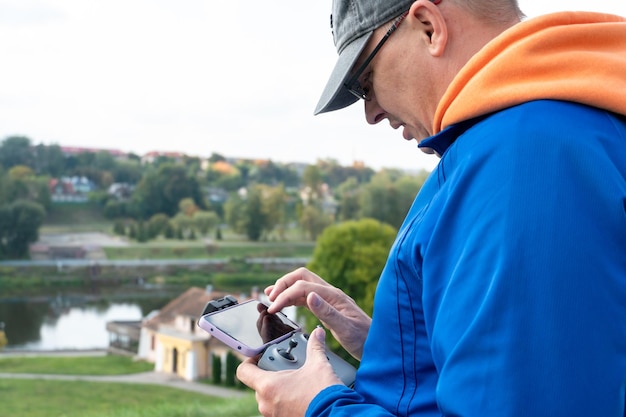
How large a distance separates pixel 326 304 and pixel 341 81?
0.31 metres

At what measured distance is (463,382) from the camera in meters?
0.57

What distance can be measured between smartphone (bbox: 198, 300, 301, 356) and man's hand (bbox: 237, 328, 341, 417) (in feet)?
0.32

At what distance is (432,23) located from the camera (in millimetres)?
714

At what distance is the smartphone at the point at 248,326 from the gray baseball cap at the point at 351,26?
11.3 inches

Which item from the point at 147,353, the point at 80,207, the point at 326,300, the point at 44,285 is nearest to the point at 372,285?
the point at 147,353

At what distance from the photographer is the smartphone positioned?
933 mm

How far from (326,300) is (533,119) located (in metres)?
0.53

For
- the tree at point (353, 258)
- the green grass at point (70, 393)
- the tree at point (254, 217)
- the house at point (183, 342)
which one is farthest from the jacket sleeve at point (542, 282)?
the tree at point (254, 217)

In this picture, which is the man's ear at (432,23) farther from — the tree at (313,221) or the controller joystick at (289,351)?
the tree at (313,221)

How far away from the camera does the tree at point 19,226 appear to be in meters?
34.6

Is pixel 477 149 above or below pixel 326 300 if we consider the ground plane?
above

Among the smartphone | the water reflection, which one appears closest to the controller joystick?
the smartphone

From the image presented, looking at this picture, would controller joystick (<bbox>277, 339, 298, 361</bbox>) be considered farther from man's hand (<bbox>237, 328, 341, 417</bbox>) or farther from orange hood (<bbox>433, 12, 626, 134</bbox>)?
orange hood (<bbox>433, 12, 626, 134</bbox>)

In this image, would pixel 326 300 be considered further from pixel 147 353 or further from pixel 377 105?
pixel 147 353
